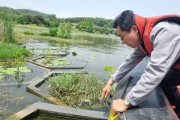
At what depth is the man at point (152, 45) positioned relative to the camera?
1.89 m

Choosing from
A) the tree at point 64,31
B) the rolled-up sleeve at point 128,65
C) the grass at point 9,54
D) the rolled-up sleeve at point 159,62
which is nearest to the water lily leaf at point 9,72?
the grass at point 9,54

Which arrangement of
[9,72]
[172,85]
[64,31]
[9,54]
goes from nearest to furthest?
1. [172,85]
2. [9,72]
3. [9,54]
4. [64,31]

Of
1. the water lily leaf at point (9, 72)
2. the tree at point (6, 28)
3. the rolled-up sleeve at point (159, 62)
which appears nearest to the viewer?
the rolled-up sleeve at point (159, 62)

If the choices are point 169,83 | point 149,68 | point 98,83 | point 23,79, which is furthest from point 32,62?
point 149,68

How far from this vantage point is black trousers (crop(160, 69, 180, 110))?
8.17 feet

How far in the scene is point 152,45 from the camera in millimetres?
2234

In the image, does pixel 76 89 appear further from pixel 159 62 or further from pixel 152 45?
pixel 159 62

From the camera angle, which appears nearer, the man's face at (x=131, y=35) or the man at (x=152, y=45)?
the man at (x=152, y=45)

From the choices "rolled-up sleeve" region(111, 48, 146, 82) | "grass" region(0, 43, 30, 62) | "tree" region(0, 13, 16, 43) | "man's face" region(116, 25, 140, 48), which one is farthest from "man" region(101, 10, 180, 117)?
"tree" region(0, 13, 16, 43)

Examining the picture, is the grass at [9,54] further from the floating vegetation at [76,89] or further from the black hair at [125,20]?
the black hair at [125,20]

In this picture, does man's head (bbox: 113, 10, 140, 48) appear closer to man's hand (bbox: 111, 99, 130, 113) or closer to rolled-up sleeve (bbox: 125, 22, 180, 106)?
rolled-up sleeve (bbox: 125, 22, 180, 106)

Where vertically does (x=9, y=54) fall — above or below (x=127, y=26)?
below

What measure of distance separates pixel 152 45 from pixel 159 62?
0.39 m

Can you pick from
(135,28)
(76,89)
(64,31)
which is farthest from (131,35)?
(64,31)
